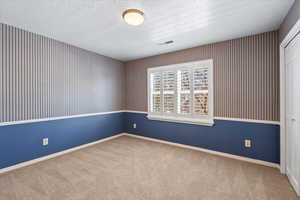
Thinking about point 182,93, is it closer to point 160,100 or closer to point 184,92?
point 184,92

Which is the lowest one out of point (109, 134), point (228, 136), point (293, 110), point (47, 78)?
point (109, 134)

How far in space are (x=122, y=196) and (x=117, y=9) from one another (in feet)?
8.32

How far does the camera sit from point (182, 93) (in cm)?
359

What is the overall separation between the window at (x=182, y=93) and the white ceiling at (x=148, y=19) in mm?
683

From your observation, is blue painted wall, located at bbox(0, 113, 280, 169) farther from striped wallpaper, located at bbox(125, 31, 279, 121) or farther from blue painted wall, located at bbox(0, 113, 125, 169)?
striped wallpaper, located at bbox(125, 31, 279, 121)

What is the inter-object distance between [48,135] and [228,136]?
381cm

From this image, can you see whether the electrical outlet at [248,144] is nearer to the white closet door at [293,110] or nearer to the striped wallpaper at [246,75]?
the striped wallpaper at [246,75]

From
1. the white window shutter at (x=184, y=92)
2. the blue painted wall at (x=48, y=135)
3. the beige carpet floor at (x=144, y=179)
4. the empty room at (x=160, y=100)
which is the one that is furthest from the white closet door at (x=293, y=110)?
the blue painted wall at (x=48, y=135)

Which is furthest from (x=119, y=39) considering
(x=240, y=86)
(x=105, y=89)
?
→ (x=240, y=86)

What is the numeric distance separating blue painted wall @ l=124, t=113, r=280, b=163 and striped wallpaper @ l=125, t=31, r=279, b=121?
222 millimetres

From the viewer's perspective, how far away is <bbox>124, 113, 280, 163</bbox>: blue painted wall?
2.57 m

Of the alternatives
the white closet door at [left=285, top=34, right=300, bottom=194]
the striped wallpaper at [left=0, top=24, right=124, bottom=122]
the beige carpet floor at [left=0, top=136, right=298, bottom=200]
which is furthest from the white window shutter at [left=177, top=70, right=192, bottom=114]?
the striped wallpaper at [left=0, top=24, right=124, bottom=122]

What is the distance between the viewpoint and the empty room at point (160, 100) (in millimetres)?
1904

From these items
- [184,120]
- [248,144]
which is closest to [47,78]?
[184,120]
